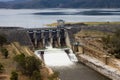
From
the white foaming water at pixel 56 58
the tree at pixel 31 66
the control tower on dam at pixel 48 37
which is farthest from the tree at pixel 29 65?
the control tower on dam at pixel 48 37

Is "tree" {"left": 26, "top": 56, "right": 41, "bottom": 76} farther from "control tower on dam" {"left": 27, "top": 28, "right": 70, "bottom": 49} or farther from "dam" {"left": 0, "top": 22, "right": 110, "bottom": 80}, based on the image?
"control tower on dam" {"left": 27, "top": 28, "right": 70, "bottom": 49}

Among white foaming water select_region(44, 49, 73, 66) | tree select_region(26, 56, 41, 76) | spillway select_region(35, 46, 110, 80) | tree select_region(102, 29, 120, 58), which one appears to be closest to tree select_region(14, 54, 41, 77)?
tree select_region(26, 56, 41, 76)

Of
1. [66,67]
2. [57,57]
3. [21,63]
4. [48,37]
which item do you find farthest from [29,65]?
[48,37]

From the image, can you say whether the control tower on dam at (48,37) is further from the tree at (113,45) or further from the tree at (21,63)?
the tree at (21,63)

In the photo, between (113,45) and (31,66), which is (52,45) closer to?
(113,45)

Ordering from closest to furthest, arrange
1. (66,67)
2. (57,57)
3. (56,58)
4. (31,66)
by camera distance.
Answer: (31,66) < (66,67) < (56,58) < (57,57)

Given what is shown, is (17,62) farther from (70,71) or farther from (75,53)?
(75,53)

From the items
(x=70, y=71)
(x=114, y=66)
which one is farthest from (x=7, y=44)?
(x=114, y=66)

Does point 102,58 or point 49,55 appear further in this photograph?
point 49,55
